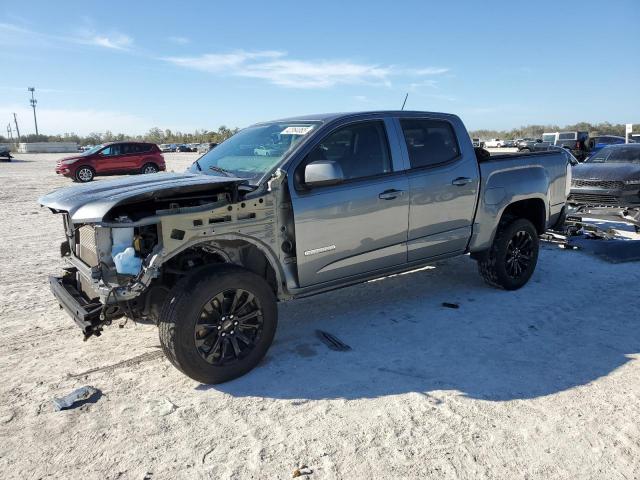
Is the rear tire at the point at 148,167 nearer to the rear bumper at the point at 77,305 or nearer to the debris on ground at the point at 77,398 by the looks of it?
the rear bumper at the point at 77,305

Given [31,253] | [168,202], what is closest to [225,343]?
[168,202]

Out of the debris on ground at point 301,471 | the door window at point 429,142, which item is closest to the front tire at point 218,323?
the debris on ground at point 301,471

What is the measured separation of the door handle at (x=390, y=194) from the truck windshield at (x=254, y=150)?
2.79 feet

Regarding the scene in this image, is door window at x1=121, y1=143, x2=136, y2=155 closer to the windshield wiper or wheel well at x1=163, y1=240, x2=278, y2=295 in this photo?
the windshield wiper

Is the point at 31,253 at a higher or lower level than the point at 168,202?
lower

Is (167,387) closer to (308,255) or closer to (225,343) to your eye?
(225,343)

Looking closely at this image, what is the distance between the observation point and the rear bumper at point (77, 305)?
347 centimetres

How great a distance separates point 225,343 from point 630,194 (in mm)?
9995

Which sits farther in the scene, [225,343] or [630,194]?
[630,194]

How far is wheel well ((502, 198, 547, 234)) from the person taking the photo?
5.93 meters

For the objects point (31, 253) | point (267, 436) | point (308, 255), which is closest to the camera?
point (267, 436)

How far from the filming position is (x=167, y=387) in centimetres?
369

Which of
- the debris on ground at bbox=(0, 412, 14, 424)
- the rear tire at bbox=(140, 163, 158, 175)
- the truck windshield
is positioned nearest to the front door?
the truck windshield

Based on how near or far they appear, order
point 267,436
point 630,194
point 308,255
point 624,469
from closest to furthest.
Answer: point 624,469 → point 267,436 → point 308,255 → point 630,194
